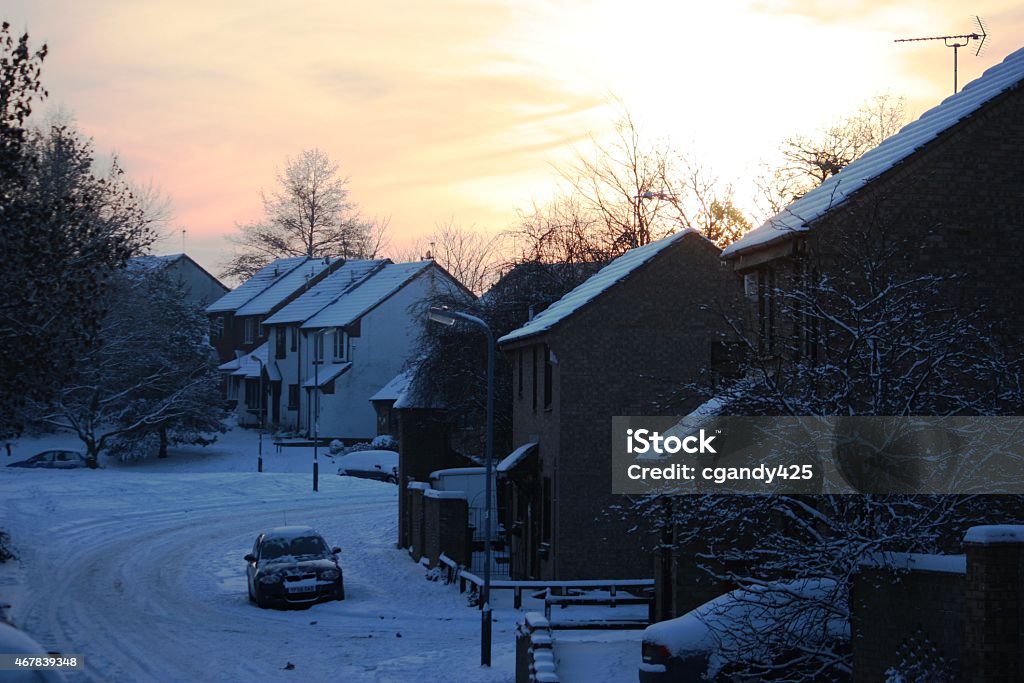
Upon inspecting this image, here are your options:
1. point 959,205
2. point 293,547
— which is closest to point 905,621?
point 959,205

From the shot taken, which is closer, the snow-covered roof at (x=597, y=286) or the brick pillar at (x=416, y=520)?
the snow-covered roof at (x=597, y=286)

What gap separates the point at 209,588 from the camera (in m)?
28.7

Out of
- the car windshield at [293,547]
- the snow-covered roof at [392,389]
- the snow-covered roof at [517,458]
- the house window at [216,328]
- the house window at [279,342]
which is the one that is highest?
the house window at [216,328]

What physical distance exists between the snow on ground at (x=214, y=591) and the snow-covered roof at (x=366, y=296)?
767 inches

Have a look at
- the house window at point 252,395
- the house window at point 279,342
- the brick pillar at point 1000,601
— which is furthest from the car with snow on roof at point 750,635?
the house window at point 252,395

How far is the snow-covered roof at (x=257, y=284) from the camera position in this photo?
86312 mm

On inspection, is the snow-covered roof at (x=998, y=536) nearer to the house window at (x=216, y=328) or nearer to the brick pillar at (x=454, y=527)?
the brick pillar at (x=454, y=527)

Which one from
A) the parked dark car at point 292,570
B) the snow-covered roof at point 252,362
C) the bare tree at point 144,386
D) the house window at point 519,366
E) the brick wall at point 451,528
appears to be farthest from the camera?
the snow-covered roof at point 252,362

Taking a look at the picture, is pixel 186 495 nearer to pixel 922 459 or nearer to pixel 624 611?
pixel 624 611

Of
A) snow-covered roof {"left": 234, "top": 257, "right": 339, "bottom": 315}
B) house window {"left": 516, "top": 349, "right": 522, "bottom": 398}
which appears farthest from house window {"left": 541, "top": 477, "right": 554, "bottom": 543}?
snow-covered roof {"left": 234, "top": 257, "right": 339, "bottom": 315}

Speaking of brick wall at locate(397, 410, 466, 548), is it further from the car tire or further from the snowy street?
the car tire

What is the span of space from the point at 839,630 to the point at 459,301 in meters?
30.5

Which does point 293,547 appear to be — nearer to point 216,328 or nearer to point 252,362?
point 216,328

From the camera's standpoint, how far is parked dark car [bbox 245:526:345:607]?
26000mm
